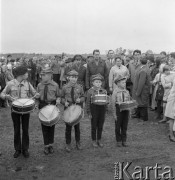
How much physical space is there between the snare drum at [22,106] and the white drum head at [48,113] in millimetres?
Answer: 331

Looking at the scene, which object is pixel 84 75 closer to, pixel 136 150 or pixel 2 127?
pixel 2 127

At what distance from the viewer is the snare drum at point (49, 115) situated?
6035 mm

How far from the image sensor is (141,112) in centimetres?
983

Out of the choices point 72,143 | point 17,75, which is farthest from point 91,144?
point 17,75

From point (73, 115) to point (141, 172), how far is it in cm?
193

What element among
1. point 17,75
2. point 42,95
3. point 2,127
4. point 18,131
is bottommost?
point 2,127

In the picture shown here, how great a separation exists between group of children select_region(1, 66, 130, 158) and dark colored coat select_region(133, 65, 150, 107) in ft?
8.84

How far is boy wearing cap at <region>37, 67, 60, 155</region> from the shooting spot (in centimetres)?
631

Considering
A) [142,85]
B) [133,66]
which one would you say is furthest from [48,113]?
[133,66]

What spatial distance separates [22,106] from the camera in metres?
5.70

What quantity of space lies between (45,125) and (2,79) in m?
6.46

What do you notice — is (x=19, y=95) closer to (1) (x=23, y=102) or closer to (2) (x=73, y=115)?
(1) (x=23, y=102)

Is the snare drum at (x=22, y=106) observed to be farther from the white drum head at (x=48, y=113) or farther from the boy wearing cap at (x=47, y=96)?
the boy wearing cap at (x=47, y=96)

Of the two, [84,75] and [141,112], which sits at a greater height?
[84,75]
